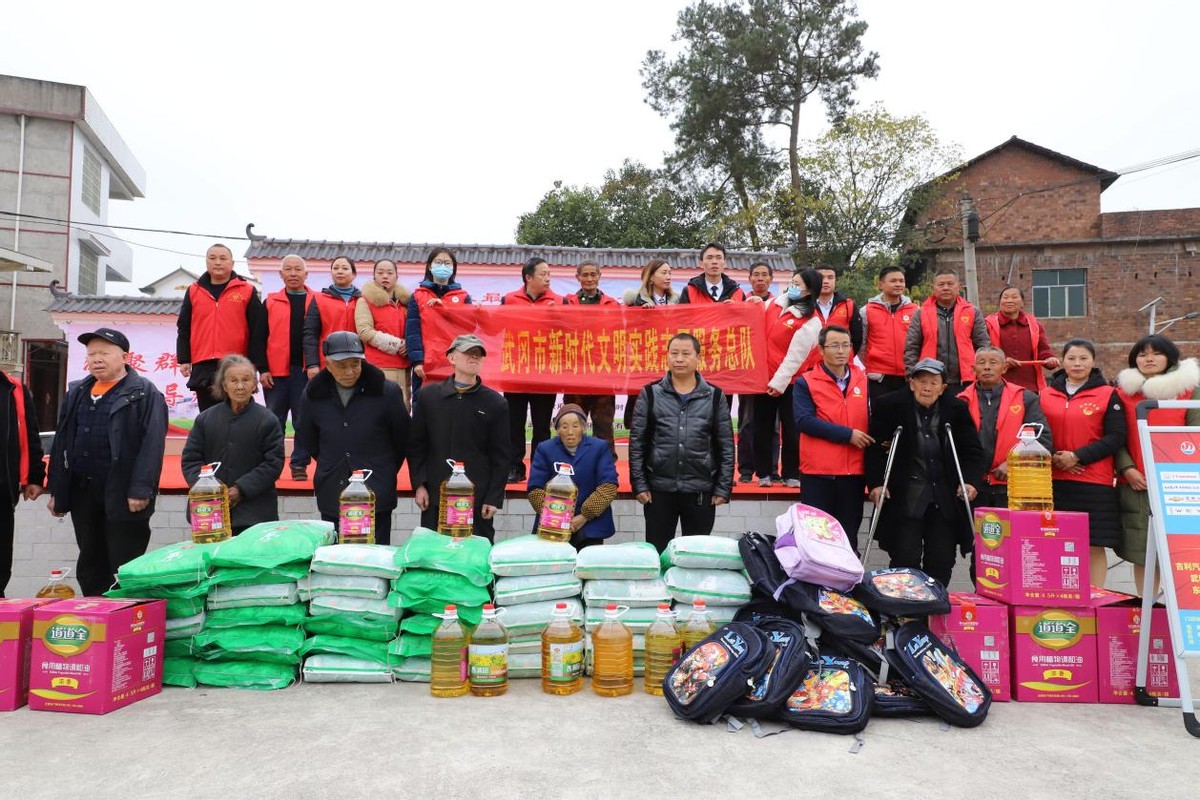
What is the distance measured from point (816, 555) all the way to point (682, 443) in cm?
117

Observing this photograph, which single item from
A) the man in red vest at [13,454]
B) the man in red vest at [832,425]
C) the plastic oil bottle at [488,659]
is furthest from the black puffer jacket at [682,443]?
the man in red vest at [13,454]

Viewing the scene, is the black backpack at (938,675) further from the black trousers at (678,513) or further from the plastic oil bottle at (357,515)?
the plastic oil bottle at (357,515)

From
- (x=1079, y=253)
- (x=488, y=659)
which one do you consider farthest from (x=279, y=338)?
(x=1079, y=253)

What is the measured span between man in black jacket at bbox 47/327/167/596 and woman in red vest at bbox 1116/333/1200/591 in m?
5.58

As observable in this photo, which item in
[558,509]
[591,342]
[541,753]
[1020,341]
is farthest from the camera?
[591,342]

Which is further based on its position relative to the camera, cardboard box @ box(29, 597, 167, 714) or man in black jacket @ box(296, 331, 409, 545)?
man in black jacket @ box(296, 331, 409, 545)

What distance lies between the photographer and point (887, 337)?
5688 millimetres

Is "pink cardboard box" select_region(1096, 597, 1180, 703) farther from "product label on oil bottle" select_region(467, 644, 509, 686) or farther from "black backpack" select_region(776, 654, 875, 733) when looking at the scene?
"product label on oil bottle" select_region(467, 644, 509, 686)

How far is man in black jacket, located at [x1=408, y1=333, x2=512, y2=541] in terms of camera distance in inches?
169

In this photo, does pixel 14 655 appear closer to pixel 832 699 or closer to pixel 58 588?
pixel 58 588

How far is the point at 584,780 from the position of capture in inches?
99.5

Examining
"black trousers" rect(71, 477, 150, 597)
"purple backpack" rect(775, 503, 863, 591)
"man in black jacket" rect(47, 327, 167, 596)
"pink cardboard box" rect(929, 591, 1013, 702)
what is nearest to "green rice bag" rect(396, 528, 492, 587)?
"purple backpack" rect(775, 503, 863, 591)

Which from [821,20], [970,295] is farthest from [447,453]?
[821,20]

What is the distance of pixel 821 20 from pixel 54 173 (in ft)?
69.2
